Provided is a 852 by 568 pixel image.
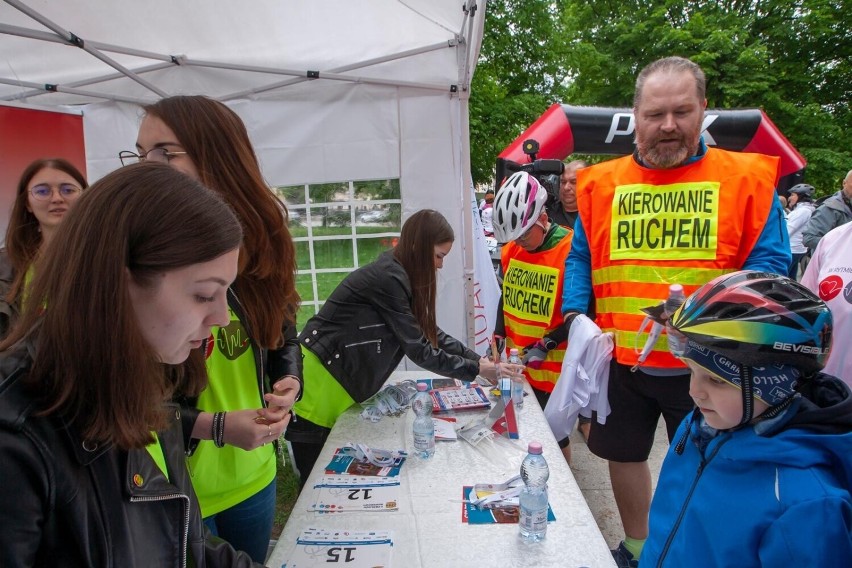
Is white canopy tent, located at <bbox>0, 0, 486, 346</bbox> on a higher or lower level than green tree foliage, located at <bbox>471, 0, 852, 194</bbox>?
lower

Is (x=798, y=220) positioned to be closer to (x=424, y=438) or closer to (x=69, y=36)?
(x=424, y=438)

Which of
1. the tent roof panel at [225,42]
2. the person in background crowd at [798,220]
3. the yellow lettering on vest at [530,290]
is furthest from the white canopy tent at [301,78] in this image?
the person in background crowd at [798,220]

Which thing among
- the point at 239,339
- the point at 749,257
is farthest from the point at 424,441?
the point at 749,257

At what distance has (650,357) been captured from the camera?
222cm

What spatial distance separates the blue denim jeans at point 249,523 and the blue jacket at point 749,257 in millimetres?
1681

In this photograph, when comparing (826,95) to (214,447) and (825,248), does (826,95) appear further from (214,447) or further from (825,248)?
(214,447)

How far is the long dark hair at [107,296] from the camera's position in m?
0.78

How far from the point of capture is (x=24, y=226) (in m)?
2.63

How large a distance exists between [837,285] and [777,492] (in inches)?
49.9

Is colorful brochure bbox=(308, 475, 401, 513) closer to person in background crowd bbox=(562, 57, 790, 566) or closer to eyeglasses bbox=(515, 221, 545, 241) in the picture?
person in background crowd bbox=(562, 57, 790, 566)

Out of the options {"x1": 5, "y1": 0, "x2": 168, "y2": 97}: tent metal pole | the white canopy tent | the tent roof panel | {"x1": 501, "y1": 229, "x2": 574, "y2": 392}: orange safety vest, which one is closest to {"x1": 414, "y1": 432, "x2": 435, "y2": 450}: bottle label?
{"x1": 501, "y1": 229, "x2": 574, "y2": 392}: orange safety vest

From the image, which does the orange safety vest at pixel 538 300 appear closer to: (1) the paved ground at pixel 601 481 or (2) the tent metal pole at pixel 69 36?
(1) the paved ground at pixel 601 481

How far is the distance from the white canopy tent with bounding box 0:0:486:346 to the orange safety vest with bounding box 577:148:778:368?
158 cm

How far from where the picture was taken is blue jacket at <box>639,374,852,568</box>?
1063 millimetres
